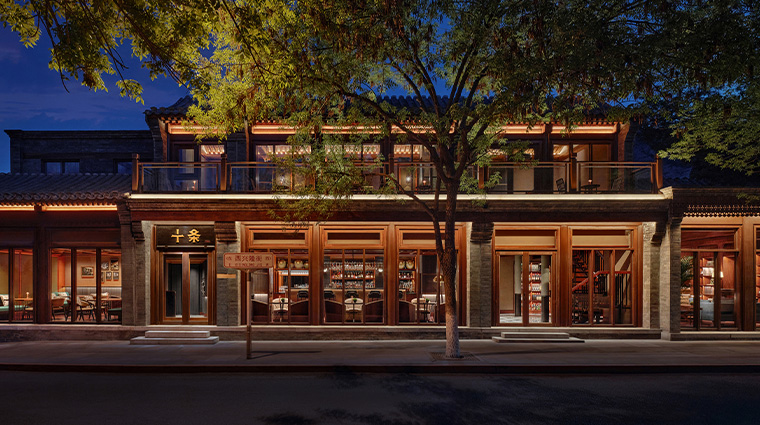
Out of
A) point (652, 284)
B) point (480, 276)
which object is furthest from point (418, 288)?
point (652, 284)

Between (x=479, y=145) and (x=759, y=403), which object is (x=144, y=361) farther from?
(x=759, y=403)

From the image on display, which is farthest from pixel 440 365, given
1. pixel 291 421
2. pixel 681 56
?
pixel 681 56

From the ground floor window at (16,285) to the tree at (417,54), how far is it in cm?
890

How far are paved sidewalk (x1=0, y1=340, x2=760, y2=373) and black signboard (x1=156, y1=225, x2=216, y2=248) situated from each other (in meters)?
3.12

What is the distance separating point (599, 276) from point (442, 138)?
7930 millimetres

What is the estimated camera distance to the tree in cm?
756

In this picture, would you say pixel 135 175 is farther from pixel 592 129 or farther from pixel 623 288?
pixel 623 288

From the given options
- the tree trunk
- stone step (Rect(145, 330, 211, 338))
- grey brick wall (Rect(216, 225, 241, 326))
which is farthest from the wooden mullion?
stone step (Rect(145, 330, 211, 338))

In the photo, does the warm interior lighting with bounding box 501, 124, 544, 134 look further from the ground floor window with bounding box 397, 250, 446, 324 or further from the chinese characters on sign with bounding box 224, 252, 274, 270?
the chinese characters on sign with bounding box 224, 252, 274, 270

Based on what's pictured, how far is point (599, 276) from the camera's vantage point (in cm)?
1414

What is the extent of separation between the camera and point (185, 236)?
13.9m

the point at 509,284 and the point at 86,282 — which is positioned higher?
the point at 86,282

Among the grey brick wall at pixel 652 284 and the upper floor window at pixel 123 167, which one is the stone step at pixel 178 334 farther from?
the grey brick wall at pixel 652 284

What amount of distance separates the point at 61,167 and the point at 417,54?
1614 cm
